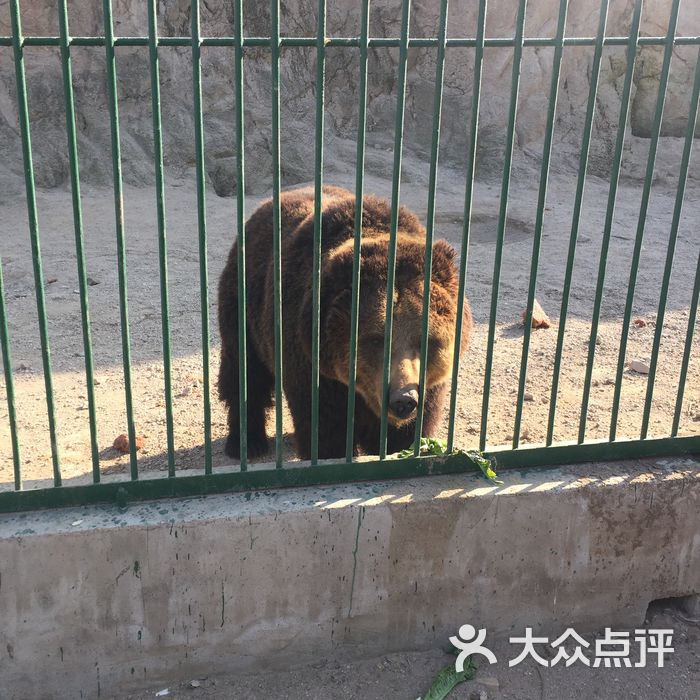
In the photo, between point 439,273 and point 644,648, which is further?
point 439,273

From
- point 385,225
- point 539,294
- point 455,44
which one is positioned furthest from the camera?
Result: point 539,294

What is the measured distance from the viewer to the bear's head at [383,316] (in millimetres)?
3447

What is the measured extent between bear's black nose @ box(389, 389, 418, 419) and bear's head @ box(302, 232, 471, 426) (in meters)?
0.02

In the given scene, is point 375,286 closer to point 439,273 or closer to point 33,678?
point 439,273

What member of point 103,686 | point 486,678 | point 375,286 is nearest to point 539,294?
point 375,286

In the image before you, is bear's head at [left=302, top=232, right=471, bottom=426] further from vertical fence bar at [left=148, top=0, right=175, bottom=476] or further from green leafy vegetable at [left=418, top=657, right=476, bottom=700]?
green leafy vegetable at [left=418, top=657, right=476, bottom=700]

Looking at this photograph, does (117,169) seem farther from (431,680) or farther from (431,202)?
(431,680)

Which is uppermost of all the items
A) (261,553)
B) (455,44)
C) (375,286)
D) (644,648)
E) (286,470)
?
(455,44)

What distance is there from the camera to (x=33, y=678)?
3.00 m

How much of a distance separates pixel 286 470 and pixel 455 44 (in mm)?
1761

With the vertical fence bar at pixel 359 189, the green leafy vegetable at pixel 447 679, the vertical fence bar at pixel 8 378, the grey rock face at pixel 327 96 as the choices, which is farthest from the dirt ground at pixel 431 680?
the grey rock face at pixel 327 96

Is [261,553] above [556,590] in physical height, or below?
above

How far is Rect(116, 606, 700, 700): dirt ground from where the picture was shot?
3107mm

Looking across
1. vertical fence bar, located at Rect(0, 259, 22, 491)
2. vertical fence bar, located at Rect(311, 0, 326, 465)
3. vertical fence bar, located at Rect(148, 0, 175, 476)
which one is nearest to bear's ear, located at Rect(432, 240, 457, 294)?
vertical fence bar, located at Rect(311, 0, 326, 465)
